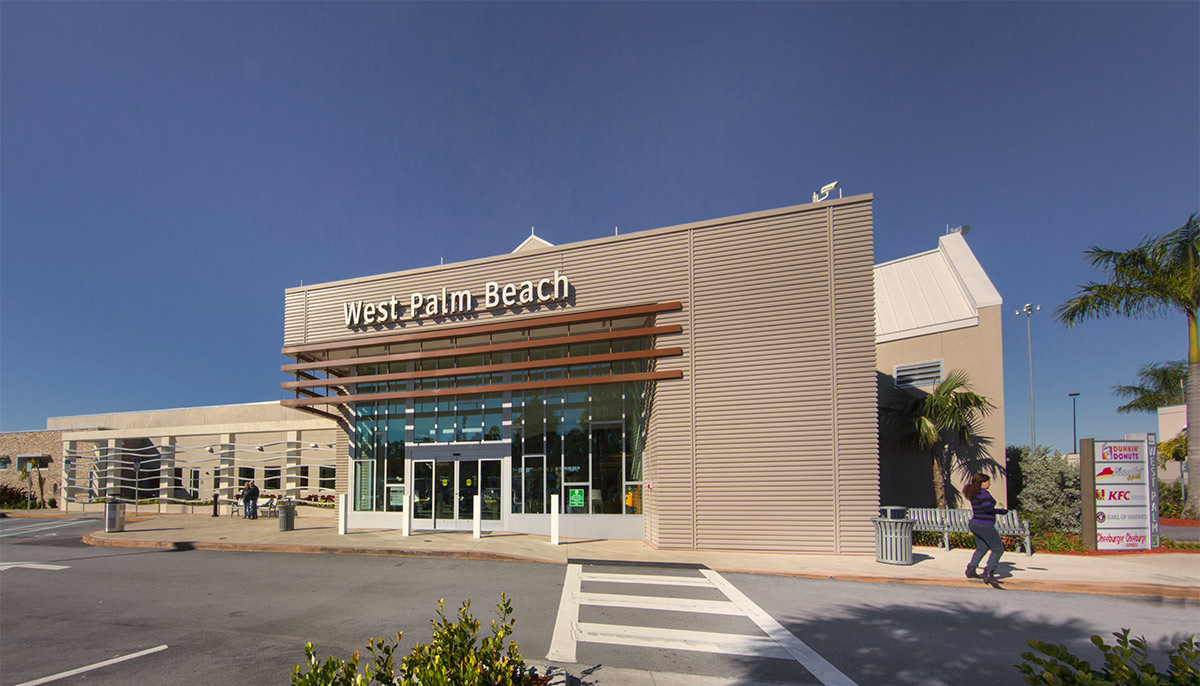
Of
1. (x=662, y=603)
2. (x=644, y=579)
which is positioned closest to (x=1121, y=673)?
(x=662, y=603)

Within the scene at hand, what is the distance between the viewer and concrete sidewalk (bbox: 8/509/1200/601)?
424 inches

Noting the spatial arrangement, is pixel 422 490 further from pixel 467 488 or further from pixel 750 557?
pixel 750 557

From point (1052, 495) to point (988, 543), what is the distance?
7844 mm

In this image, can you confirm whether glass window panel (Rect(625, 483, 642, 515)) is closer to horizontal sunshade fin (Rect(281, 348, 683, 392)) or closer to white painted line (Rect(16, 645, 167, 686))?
horizontal sunshade fin (Rect(281, 348, 683, 392))

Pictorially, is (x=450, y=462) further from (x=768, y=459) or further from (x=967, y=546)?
(x=967, y=546)

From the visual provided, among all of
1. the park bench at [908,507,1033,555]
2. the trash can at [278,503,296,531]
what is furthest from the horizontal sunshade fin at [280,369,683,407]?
the park bench at [908,507,1033,555]

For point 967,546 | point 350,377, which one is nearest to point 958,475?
point 967,546

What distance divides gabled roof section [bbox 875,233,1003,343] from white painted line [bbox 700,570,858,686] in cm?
1320

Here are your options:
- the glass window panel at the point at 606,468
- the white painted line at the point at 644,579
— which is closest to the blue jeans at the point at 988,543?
the white painted line at the point at 644,579

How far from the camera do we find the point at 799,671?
20.9 feet

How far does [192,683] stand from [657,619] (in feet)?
17.3

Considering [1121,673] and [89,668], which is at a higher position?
[1121,673]

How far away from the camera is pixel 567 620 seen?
830cm

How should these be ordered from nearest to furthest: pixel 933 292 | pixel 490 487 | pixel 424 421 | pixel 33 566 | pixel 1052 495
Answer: pixel 33 566, pixel 1052 495, pixel 490 487, pixel 424 421, pixel 933 292
